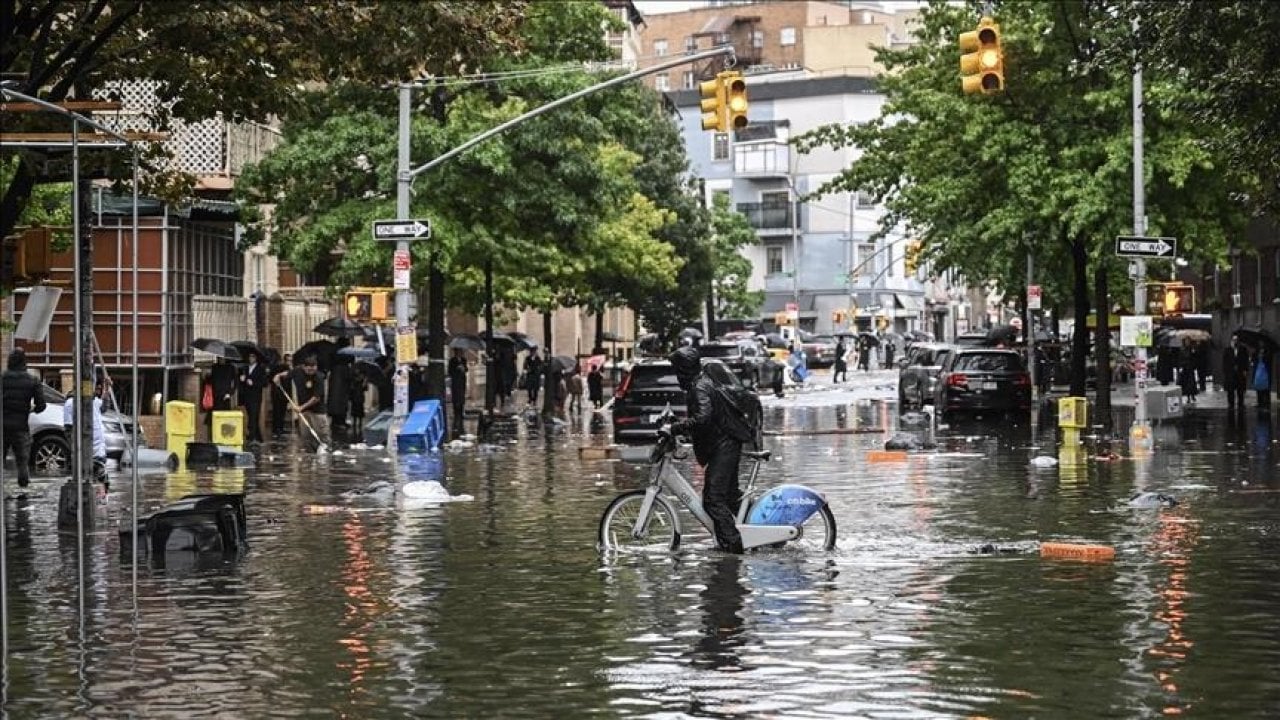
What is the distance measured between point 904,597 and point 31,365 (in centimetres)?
2816

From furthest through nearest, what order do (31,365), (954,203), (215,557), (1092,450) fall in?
(954,203) < (31,365) < (1092,450) < (215,557)

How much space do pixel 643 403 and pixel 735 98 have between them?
10122 mm

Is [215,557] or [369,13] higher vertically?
[369,13]

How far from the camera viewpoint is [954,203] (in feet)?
149

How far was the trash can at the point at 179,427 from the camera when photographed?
3344cm

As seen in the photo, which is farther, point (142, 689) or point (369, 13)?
point (369, 13)

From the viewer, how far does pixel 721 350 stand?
220 ft

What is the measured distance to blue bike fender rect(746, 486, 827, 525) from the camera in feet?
58.8

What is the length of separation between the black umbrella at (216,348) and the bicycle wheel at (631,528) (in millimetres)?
24148

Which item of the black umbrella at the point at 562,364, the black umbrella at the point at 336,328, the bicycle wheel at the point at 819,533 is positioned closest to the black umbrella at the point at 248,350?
the black umbrella at the point at 336,328

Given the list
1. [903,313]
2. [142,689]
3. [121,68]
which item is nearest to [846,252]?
[903,313]

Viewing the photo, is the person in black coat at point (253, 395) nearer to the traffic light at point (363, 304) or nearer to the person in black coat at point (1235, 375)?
the traffic light at point (363, 304)

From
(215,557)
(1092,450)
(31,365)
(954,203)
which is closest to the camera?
(215,557)

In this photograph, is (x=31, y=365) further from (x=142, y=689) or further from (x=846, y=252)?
(x=846, y=252)
